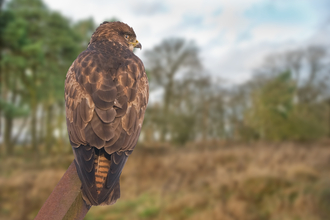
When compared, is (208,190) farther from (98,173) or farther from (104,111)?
(98,173)

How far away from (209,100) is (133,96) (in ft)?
116

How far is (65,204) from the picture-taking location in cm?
148

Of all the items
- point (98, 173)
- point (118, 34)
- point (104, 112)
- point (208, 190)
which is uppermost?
point (118, 34)

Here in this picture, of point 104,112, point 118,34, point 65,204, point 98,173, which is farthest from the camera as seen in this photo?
point 118,34

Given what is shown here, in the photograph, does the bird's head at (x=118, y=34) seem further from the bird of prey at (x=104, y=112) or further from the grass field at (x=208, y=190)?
the grass field at (x=208, y=190)

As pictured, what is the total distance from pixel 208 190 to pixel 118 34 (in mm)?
14882

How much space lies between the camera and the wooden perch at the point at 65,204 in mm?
1441

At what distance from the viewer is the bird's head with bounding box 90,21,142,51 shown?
264cm

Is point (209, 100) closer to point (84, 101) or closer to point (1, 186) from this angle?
point (1, 186)

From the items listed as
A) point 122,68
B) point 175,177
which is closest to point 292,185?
point 175,177

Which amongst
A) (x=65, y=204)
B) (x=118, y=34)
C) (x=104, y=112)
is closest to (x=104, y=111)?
(x=104, y=112)

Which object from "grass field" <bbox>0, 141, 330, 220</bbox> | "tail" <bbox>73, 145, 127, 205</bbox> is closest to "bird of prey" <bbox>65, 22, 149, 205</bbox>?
"tail" <bbox>73, 145, 127, 205</bbox>

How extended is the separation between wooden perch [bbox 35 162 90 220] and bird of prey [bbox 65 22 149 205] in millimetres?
42

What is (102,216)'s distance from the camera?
16953mm
